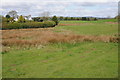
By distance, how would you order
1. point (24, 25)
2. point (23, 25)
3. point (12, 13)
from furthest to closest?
1. point (12, 13)
2. point (24, 25)
3. point (23, 25)

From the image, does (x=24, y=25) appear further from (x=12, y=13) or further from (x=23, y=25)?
(x=12, y=13)

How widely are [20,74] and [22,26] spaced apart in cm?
3455

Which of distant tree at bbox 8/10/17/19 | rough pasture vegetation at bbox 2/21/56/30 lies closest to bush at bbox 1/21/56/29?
rough pasture vegetation at bbox 2/21/56/30

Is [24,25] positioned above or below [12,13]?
below

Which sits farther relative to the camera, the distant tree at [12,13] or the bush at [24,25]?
the distant tree at [12,13]

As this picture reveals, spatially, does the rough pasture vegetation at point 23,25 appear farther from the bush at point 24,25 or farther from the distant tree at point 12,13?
the distant tree at point 12,13

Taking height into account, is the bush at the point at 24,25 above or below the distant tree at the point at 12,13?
below

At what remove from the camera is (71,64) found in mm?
7230

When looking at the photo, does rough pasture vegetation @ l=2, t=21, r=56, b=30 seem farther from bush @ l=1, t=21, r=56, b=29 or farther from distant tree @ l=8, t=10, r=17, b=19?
distant tree @ l=8, t=10, r=17, b=19

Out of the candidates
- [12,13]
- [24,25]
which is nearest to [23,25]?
[24,25]

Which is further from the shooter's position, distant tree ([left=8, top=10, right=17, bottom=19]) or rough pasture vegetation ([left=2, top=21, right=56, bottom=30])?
distant tree ([left=8, top=10, right=17, bottom=19])

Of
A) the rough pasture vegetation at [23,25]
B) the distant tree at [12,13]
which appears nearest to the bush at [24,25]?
the rough pasture vegetation at [23,25]

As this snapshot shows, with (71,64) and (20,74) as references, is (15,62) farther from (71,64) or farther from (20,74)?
(71,64)

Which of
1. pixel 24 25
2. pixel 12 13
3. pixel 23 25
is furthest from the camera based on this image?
pixel 12 13
